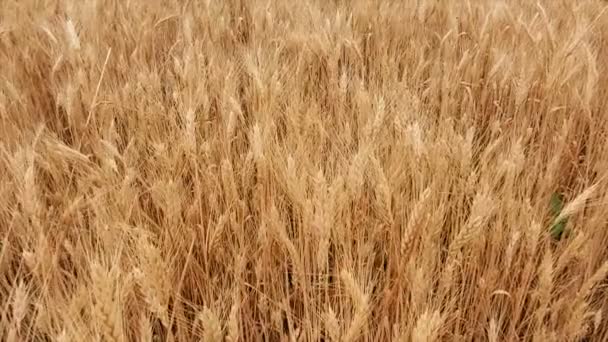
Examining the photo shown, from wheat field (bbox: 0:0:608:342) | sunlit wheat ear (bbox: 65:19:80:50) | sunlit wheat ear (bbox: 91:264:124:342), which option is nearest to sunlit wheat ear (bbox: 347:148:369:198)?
wheat field (bbox: 0:0:608:342)

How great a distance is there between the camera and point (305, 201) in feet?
2.81

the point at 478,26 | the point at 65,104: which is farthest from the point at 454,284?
the point at 478,26

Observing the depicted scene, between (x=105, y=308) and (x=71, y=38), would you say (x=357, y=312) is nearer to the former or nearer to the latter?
(x=105, y=308)

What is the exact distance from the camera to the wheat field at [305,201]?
0.77 metres

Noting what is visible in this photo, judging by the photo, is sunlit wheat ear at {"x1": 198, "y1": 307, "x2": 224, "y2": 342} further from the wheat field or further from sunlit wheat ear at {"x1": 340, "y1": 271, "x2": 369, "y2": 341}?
sunlit wheat ear at {"x1": 340, "y1": 271, "x2": 369, "y2": 341}

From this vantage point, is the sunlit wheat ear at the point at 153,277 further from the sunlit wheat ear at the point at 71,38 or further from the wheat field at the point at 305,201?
the sunlit wheat ear at the point at 71,38

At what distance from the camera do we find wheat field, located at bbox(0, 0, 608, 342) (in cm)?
77

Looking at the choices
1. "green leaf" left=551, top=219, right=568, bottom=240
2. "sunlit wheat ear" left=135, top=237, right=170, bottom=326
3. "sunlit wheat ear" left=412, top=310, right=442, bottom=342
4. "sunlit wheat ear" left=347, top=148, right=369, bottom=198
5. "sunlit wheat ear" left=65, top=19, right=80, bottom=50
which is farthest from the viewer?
"sunlit wheat ear" left=65, top=19, right=80, bottom=50

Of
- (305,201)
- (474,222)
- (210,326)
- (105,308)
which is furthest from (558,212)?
(105,308)

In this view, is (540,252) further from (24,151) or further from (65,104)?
(65,104)

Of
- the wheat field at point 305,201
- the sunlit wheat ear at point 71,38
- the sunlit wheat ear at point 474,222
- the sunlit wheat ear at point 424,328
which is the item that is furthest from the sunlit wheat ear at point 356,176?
the sunlit wheat ear at point 71,38

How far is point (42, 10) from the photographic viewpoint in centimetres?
212

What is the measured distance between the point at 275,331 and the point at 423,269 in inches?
9.9

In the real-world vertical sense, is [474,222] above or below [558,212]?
above
